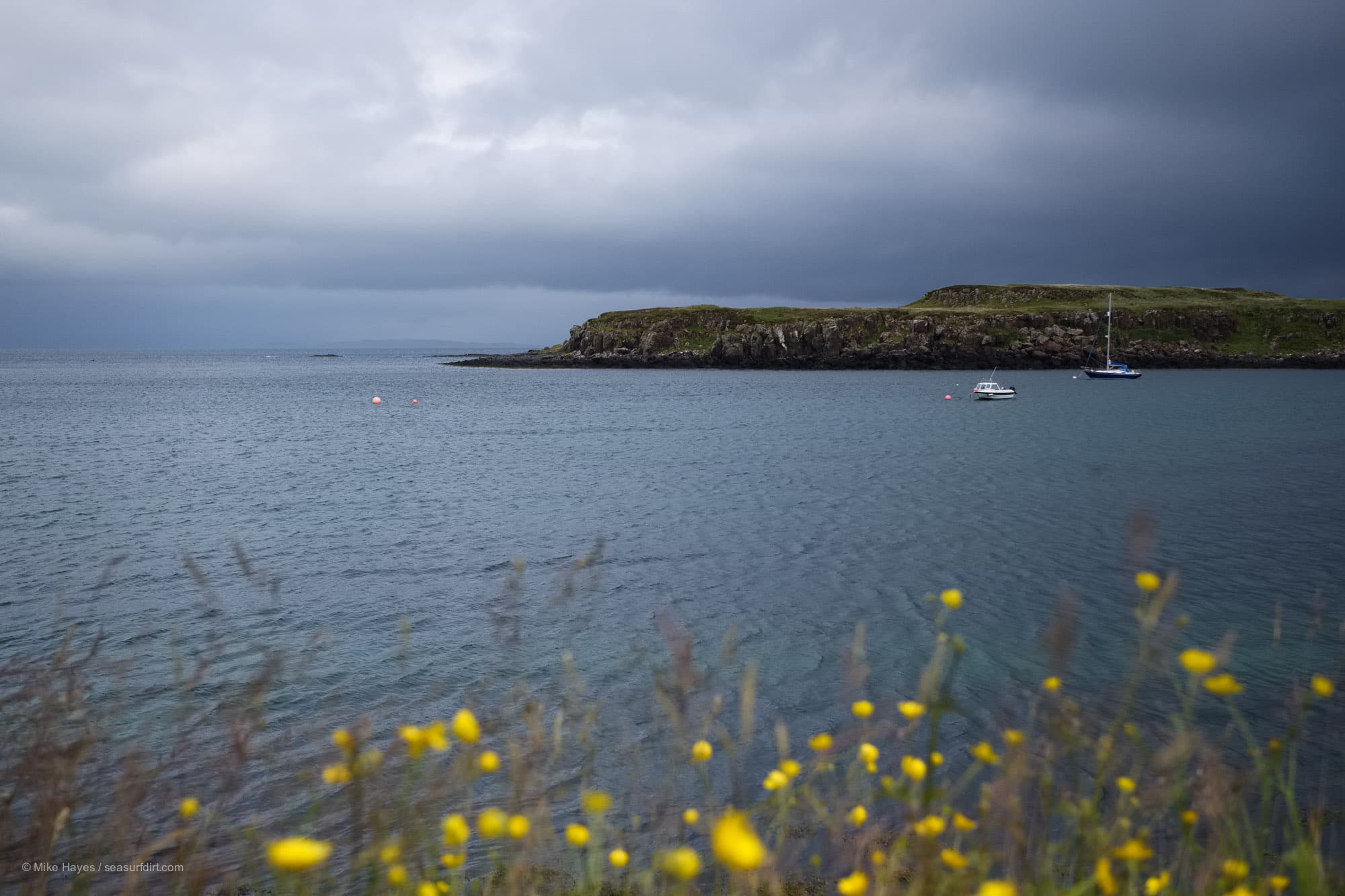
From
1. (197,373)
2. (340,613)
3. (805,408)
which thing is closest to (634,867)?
(340,613)

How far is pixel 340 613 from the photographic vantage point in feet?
50.8

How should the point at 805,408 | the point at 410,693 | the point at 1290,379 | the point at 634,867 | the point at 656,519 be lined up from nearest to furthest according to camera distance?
the point at 634,867 < the point at 410,693 < the point at 656,519 < the point at 805,408 < the point at 1290,379

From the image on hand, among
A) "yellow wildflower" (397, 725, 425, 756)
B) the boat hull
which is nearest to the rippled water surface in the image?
"yellow wildflower" (397, 725, 425, 756)

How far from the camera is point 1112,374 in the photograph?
11562 cm

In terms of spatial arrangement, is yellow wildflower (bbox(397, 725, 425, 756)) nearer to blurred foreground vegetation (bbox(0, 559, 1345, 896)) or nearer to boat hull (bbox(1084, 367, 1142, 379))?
blurred foreground vegetation (bbox(0, 559, 1345, 896))

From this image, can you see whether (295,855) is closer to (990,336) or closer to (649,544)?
(649,544)

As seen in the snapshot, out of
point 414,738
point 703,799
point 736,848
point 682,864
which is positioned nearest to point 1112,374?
point 703,799

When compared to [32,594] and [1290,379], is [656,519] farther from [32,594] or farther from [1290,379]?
[1290,379]

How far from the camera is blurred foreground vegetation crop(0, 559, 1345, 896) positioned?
3.52 metres

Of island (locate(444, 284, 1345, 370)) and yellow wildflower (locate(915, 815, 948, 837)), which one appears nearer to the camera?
yellow wildflower (locate(915, 815, 948, 837))

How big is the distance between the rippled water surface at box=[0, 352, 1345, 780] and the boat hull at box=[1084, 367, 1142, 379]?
6435cm

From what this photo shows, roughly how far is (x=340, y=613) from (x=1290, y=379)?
126m

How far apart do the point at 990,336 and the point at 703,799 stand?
5638 inches

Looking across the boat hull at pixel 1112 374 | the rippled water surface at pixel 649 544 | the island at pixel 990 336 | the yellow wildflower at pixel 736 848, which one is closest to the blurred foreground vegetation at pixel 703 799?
the yellow wildflower at pixel 736 848
